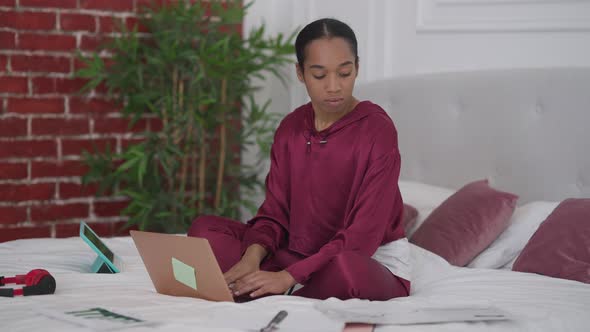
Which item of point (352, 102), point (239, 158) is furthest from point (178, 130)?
point (352, 102)

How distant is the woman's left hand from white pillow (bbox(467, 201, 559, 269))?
2.73 feet

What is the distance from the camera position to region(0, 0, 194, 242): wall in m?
3.60

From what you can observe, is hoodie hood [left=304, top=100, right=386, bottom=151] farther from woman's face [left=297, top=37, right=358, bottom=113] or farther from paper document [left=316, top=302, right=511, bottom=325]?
paper document [left=316, top=302, right=511, bottom=325]

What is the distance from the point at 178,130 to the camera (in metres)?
3.76

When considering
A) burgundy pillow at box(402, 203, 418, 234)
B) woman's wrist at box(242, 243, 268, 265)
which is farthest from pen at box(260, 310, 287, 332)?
burgundy pillow at box(402, 203, 418, 234)

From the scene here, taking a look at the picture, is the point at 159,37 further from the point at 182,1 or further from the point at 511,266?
the point at 511,266

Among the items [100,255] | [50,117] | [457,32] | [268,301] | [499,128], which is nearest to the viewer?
[268,301]

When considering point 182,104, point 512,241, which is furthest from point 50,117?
point 512,241

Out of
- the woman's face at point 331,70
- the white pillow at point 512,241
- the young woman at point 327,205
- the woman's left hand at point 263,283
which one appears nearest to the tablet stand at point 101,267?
the young woman at point 327,205

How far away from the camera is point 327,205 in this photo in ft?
6.86

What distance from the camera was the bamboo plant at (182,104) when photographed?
3.70 m

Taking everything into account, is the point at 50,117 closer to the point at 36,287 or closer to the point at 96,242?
the point at 96,242

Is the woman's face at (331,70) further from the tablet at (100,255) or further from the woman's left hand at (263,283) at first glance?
the tablet at (100,255)

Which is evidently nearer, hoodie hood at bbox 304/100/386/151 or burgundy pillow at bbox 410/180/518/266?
hoodie hood at bbox 304/100/386/151
